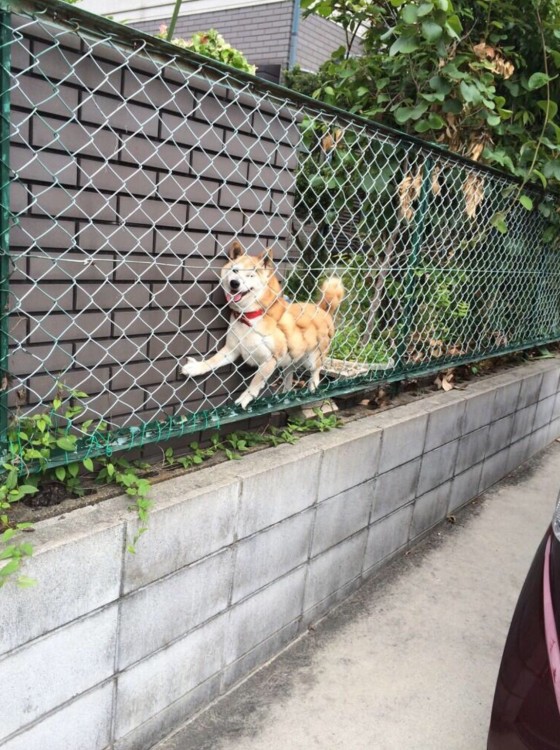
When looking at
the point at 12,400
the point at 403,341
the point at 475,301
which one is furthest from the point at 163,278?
the point at 475,301

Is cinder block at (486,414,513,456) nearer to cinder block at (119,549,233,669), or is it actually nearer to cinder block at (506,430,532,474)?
cinder block at (506,430,532,474)

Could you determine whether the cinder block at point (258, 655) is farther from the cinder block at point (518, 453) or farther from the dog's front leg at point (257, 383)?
the cinder block at point (518, 453)

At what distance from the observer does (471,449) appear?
152 inches

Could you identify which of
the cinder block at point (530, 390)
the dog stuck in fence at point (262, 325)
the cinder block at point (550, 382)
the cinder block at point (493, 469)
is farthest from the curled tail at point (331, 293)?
the cinder block at point (550, 382)

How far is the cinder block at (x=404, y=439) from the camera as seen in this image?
2.95 m

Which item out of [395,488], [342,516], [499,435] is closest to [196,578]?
[342,516]

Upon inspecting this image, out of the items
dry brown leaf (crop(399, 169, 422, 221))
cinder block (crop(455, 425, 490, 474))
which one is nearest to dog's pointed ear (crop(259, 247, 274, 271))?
dry brown leaf (crop(399, 169, 422, 221))

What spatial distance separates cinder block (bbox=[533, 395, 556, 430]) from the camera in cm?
489

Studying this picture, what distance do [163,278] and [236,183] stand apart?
48 centimetres

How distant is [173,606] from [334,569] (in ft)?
3.21

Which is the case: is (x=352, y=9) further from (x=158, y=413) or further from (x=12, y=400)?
(x=12, y=400)

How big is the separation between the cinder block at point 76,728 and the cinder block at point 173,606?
0.37 ft

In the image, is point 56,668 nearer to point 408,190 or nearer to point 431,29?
point 408,190

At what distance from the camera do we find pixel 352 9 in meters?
4.01
